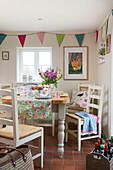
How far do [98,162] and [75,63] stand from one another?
2.71 metres

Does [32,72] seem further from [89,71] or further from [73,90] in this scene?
[89,71]

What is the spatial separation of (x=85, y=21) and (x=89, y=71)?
1.20 meters

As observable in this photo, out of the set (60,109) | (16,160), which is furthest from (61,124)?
(16,160)

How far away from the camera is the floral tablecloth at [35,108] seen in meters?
2.39

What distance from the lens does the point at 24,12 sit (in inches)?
123

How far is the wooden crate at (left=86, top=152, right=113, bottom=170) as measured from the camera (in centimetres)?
196

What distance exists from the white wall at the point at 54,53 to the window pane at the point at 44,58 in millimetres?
227

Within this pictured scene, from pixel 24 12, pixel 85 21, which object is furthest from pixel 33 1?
pixel 85 21

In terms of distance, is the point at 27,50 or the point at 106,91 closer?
the point at 106,91

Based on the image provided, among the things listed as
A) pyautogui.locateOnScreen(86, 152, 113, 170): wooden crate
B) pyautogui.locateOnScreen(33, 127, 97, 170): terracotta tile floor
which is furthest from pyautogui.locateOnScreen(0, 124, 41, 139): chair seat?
pyautogui.locateOnScreen(86, 152, 113, 170): wooden crate

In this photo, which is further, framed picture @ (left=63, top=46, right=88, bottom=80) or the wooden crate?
framed picture @ (left=63, top=46, right=88, bottom=80)

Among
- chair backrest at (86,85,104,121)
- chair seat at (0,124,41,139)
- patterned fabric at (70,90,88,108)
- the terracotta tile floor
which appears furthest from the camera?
patterned fabric at (70,90,88,108)

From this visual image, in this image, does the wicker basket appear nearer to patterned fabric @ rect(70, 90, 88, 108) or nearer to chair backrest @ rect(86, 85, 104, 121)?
chair backrest @ rect(86, 85, 104, 121)

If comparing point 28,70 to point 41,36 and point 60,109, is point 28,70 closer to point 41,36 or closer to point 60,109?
point 41,36
